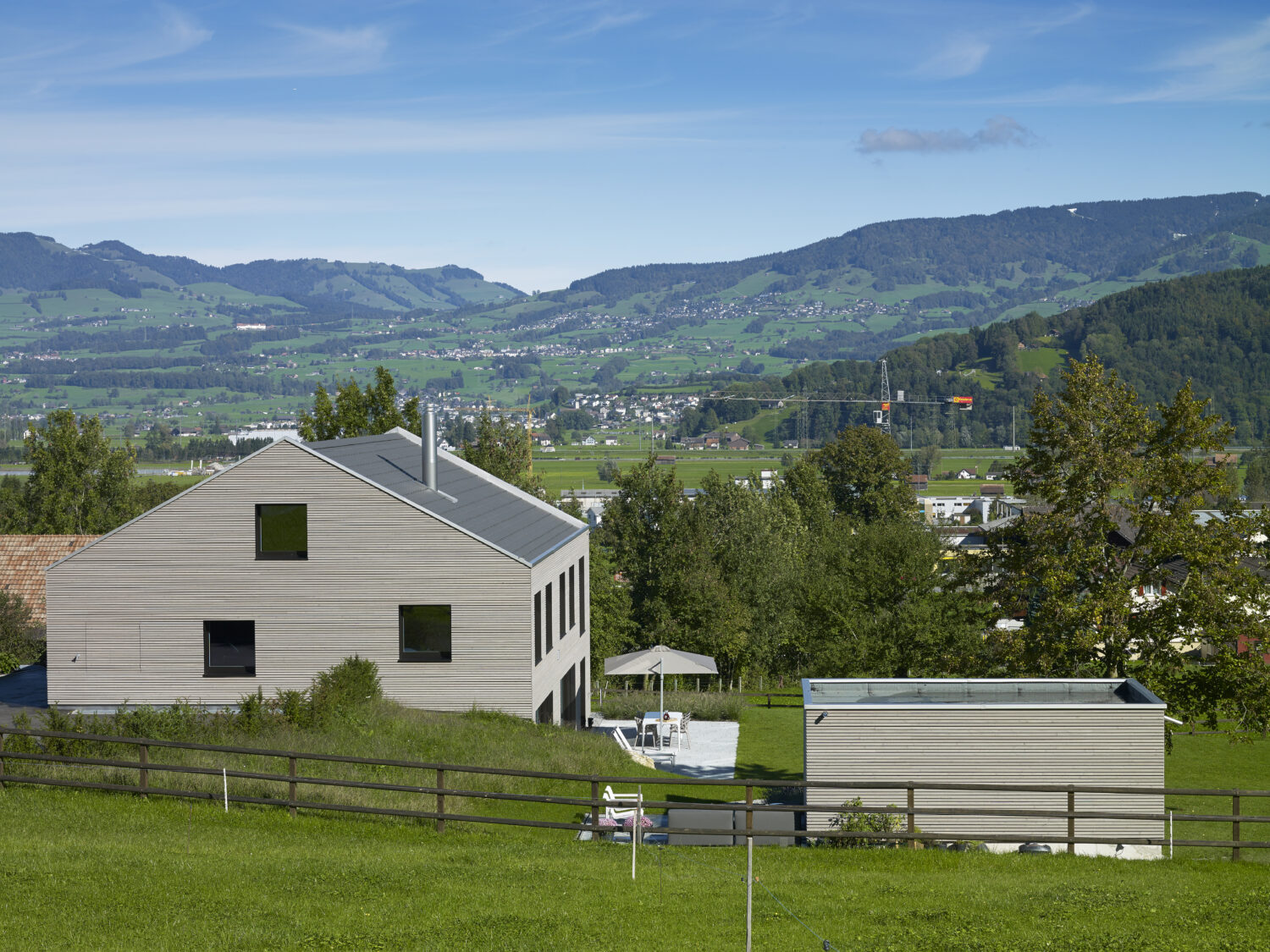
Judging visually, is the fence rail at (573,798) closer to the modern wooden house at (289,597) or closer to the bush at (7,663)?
the modern wooden house at (289,597)

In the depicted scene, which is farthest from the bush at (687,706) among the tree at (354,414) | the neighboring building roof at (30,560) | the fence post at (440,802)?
the fence post at (440,802)

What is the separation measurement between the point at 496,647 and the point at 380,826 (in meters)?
12.0

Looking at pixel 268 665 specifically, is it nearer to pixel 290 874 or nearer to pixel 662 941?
pixel 290 874

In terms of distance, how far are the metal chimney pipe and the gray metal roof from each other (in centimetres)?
27

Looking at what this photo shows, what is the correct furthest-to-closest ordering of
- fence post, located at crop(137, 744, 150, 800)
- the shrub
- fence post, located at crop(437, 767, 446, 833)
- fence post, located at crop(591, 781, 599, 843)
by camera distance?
the shrub
fence post, located at crop(137, 744, 150, 800)
fence post, located at crop(437, 767, 446, 833)
fence post, located at crop(591, 781, 599, 843)

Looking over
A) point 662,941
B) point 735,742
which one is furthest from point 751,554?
point 662,941

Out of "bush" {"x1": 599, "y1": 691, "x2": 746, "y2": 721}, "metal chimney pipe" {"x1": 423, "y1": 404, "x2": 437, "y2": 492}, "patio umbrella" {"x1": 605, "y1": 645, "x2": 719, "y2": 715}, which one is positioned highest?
"metal chimney pipe" {"x1": 423, "y1": 404, "x2": 437, "y2": 492}

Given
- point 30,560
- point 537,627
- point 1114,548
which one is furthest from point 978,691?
point 30,560

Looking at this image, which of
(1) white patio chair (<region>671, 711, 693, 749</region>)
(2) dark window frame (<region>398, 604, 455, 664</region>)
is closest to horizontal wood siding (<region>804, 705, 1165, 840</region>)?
(2) dark window frame (<region>398, 604, 455, 664</region>)

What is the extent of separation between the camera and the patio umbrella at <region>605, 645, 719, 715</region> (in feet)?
113

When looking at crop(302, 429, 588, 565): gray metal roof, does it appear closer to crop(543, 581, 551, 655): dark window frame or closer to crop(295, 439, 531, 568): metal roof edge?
crop(295, 439, 531, 568): metal roof edge

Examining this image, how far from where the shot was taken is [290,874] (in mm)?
12078

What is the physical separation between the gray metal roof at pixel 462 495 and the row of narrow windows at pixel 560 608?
1.19 m

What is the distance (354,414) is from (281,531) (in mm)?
20005
